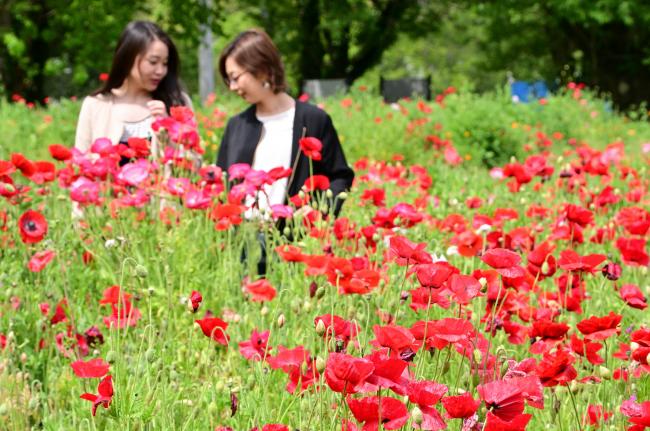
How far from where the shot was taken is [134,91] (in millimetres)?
4273

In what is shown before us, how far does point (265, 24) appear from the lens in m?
23.1

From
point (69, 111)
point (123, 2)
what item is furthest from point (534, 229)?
point (123, 2)

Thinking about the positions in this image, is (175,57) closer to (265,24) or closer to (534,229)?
(534,229)

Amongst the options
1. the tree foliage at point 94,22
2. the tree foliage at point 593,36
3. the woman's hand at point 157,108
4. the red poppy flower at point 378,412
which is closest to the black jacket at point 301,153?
the woman's hand at point 157,108

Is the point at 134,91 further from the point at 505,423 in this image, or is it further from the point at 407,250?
the point at 505,423

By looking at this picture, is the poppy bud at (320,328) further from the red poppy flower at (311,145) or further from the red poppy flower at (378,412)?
the red poppy flower at (311,145)

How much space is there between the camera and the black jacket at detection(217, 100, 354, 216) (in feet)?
12.4

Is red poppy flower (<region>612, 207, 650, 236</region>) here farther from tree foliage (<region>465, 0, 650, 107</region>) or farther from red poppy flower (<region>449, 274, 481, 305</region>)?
tree foliage (<region>465, 0, 650, 107</region>)

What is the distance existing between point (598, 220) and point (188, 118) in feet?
7.37

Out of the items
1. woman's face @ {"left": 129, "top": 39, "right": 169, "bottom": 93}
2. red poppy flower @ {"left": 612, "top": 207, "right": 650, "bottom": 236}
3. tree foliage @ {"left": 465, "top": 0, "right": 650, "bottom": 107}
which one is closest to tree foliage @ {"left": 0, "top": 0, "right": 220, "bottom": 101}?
tree foliage @ {"left": 465, "top": 0, "right": 650, "bottom": 107}

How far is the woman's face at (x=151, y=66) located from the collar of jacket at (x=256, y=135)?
56 cm

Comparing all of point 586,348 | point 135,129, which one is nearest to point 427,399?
point 586,348

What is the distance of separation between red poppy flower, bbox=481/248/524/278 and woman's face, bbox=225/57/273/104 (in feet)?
7.23

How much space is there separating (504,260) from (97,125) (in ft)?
9.32
